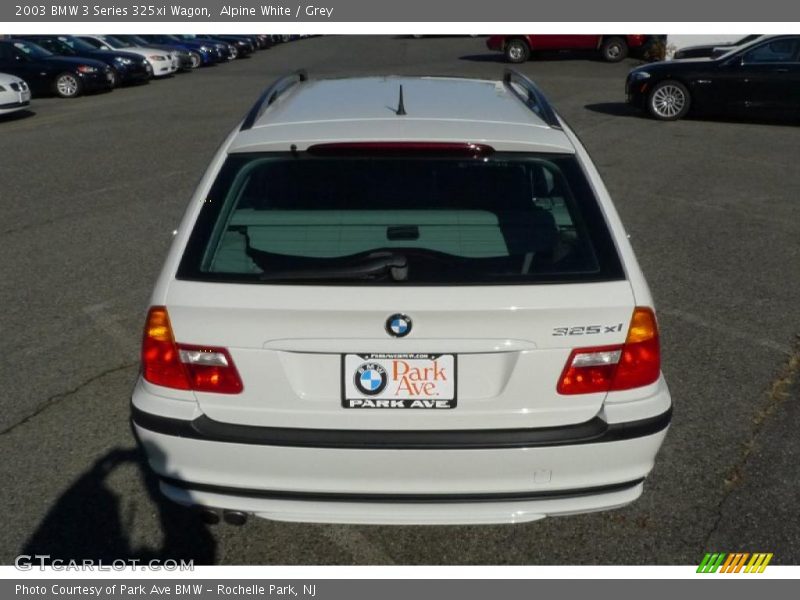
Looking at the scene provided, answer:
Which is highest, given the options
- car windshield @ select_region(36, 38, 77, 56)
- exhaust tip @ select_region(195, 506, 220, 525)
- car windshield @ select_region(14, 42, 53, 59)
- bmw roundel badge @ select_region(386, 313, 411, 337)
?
bmw roundel badge @ select_region(386, 313, 411, 337)

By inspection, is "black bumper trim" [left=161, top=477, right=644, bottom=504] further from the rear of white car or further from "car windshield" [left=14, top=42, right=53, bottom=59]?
"car windshield" [left=14, top=42, right=53, bottom=59]

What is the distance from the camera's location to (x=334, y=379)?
2.83 metres

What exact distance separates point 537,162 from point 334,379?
1.07 meters

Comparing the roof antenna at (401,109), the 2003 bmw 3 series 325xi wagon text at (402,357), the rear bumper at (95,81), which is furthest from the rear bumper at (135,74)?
the 2003 bmw 3 series 325xi wagon text at (402,357)

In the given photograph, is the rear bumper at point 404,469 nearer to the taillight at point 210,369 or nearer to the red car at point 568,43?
the taillight at point 210,369

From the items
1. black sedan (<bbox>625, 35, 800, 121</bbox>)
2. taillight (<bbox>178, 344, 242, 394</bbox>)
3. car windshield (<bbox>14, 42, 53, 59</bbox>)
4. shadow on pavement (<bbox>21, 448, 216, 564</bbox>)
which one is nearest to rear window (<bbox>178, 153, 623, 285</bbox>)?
taillight (<bbox>178, 344, 242, 394</bbox>)

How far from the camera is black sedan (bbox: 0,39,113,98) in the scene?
2114 cm

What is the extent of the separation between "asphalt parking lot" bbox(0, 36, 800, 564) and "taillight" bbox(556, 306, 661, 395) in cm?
89

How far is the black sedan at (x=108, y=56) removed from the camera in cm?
2306

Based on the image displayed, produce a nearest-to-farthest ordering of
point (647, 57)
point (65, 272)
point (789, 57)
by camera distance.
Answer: point (65, 272), point (789, 57), point (647, 57)

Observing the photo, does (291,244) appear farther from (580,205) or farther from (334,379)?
(580,205)

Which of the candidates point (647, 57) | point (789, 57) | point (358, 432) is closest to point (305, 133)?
point (358, 432)

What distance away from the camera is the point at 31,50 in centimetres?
2175

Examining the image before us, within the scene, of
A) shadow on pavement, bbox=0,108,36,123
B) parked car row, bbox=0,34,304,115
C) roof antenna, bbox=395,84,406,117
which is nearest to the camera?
roof antenna, bbox=395,84,406,117
